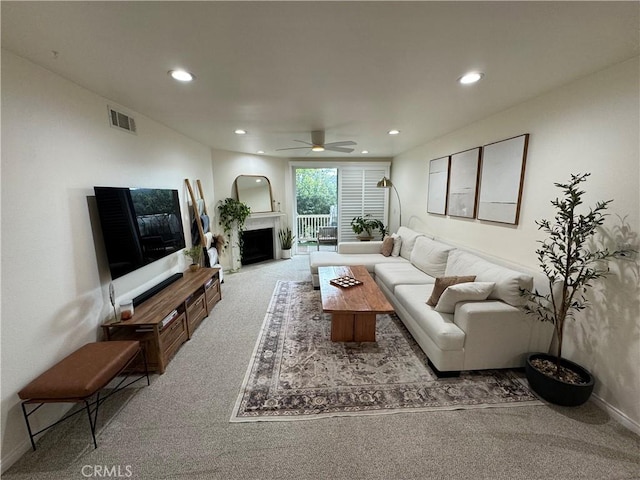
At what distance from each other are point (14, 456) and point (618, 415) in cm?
377

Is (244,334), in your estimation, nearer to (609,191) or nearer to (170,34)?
(170,34)

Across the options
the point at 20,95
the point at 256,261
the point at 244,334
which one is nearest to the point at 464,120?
the point at 244,334

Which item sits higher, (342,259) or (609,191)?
(609,191)

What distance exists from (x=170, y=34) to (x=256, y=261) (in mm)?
4817

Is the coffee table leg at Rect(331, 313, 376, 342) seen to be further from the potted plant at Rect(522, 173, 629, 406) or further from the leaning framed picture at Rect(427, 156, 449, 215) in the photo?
the leaning framed picture at Rect(427, 156, 449, 215)

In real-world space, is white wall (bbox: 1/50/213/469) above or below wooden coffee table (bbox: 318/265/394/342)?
above

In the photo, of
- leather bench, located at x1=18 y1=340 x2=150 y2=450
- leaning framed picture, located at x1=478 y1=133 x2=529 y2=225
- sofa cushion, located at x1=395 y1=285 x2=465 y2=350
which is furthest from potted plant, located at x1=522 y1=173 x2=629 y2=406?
leather bench, located at x1=18 y1=340 x2=150 y2=450

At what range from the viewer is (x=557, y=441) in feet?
5.37

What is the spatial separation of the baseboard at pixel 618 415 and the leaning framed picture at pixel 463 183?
197 centimetres

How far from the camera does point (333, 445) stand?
5.31 ft

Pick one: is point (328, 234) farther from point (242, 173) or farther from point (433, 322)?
point (433, 322)

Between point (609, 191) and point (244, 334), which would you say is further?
point (244, 334)

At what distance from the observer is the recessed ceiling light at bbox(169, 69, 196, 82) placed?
70.8 inches

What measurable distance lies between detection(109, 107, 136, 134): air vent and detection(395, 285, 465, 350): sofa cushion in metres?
3.27
